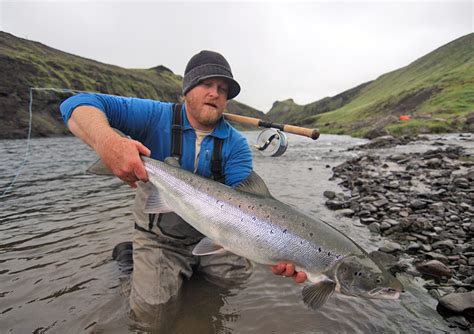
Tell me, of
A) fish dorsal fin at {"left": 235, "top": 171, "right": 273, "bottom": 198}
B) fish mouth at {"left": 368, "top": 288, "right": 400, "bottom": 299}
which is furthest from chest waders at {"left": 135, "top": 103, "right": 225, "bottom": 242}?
fish mouth at {"left": 368, "top": 288, "right": 400, "bottom": 299}

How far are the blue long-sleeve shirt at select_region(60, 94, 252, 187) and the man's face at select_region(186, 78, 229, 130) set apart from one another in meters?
0.18

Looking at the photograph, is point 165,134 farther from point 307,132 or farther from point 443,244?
point 443,244

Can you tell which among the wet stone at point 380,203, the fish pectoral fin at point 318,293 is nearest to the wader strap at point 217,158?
the fish pectoral fin at point 318,293

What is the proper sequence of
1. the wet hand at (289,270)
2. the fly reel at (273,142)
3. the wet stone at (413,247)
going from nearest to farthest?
the wet hand at (289,270) → the wet stone at (413,247) → the fly reel at (273,142)

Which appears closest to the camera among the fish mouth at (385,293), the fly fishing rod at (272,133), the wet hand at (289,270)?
the fish mouth at (385,293)

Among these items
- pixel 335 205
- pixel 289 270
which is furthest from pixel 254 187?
pixel 335 205

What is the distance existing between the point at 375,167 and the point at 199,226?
1377 cm

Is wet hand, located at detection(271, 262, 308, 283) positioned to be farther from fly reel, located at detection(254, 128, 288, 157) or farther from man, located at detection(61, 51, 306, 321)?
fly reel, located at detection(254, 128, 288, 157)

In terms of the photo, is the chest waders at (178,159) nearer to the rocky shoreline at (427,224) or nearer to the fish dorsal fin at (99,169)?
the fish dorsal fin at (99,169)

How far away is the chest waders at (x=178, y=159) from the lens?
359cm

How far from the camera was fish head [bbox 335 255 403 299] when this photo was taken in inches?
101

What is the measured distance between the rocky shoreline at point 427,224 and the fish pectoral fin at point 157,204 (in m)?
3.50

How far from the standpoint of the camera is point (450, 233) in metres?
5.45

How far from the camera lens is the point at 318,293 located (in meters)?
2.69
